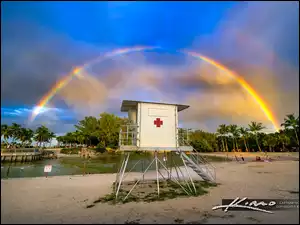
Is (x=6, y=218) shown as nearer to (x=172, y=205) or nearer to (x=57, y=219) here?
(x=57, y=219)

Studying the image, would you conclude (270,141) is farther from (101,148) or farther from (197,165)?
(101,148)

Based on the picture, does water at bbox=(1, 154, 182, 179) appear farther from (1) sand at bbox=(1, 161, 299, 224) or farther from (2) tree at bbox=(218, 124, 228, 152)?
(2) tree at bbox=(218, 124, 228, 152)

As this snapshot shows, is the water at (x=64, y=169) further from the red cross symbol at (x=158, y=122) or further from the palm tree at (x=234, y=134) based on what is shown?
the palm tree at (x=234, y=134)

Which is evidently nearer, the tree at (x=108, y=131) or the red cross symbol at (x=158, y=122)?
the red cross symbol at (x=158, y=122)

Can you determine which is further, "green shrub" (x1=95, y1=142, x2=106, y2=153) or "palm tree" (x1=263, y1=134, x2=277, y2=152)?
"green shrub" (x1=95, y1=142, x2=106, y2=153)

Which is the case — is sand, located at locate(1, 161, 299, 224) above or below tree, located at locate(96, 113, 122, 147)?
below

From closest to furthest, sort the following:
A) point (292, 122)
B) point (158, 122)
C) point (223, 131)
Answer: point (158, 122)
point (292, 122)
point (223, 131)

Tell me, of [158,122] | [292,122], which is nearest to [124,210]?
[158,122]

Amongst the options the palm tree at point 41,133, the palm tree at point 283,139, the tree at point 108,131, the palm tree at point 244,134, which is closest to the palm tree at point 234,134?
the palm tree at point 244,134

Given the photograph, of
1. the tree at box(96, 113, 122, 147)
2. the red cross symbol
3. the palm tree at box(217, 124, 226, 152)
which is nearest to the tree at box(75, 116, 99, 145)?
the tree at box(96, 113, 122, 147)

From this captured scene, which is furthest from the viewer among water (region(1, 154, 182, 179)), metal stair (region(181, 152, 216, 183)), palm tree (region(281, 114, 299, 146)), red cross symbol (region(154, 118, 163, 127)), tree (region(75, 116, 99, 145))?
tree (region(75, 116, 99, 145))

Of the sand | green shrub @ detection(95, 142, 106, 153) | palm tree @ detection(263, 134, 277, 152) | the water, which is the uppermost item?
palm tree @ detection(263, 134, 277, 152)

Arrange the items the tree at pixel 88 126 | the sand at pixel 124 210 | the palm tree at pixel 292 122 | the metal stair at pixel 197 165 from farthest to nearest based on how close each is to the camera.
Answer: the tree at pixel 88 126 → the palm tree at pixel 292 122 → the metal stair at pixel 197 165 → the sand at pixel 124 210

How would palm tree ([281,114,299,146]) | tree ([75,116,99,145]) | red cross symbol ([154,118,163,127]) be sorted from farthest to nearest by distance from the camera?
1. tree ([75,116,99,145])
2. palm tree ([281,114,299,146])
3. red cross symbol ([154,118,163,127])
